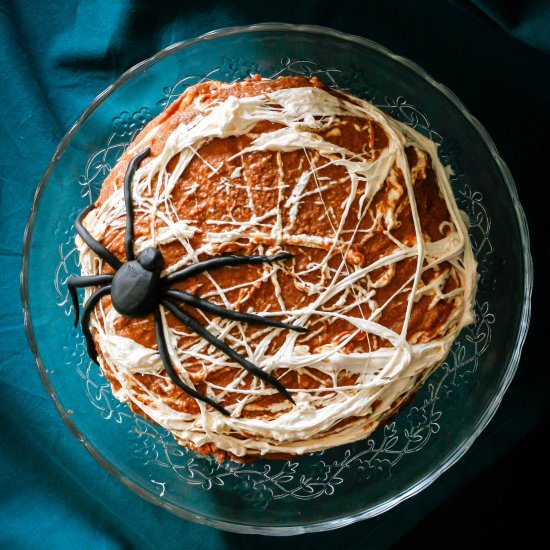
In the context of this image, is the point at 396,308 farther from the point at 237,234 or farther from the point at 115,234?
the point at 115,234

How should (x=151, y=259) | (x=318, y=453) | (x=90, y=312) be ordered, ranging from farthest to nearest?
(x=318, y=453), (x=90, y=312), (x=151, y=259)

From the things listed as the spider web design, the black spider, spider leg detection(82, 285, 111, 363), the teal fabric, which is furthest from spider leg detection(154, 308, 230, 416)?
the teal fabric

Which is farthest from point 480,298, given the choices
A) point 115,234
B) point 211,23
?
point 211,23

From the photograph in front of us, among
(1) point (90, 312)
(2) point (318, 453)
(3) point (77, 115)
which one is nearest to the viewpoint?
(1) point (90, 312)

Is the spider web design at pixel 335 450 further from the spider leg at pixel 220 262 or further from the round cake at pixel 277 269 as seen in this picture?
the spider leg at pixel 220 262

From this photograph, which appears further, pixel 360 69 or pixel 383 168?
pixel 360 69

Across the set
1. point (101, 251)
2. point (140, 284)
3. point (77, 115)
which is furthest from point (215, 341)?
point (77, 115)

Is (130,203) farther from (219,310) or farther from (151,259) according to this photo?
(219,310)
